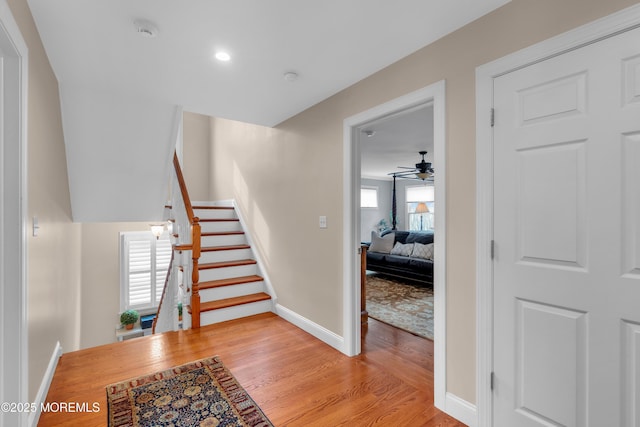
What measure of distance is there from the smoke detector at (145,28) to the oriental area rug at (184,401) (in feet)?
7.84

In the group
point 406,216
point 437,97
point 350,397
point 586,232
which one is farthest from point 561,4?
point 406,216

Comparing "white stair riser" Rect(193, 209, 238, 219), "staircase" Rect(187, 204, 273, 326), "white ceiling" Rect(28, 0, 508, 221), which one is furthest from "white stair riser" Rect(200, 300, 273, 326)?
"white ceiling" Rect(28, 0, 508, 221)

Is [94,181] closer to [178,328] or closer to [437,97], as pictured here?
[178,328]

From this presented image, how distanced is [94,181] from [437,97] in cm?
359

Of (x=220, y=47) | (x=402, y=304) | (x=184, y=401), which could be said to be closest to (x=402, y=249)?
(x=402, y=304)

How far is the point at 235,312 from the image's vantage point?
3.62 m

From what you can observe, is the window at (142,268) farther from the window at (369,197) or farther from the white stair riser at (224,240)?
the window at (369,197)

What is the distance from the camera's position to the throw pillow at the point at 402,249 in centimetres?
Answer: 632

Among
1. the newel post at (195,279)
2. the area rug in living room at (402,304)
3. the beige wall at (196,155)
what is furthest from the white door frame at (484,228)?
the beige wall at (196,155)

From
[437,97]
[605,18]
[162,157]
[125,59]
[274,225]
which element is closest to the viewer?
[605,18]

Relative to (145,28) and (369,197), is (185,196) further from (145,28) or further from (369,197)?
(369,197)

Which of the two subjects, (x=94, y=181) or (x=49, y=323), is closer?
(x=49, y=323)

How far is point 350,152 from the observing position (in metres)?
2.70

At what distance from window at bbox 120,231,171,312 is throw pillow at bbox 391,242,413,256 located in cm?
489
